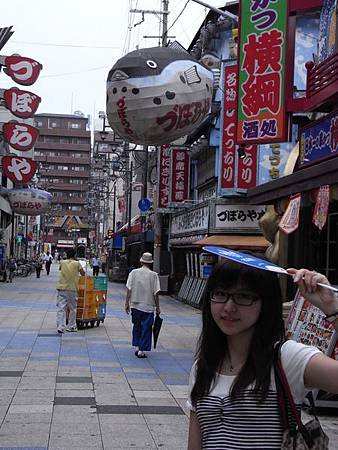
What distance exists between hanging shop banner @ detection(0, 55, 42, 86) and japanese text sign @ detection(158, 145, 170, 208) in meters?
6.19

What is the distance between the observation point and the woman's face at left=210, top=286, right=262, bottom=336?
239 centimetres

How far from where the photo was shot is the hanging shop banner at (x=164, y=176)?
89.9 ft

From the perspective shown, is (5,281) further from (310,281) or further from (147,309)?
(310,281)

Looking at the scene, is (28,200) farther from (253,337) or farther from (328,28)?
(253,337)

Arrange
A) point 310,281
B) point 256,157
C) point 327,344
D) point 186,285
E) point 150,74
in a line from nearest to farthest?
point 310,281, point 327,344, point 150,74, point 256,157, point 186,285

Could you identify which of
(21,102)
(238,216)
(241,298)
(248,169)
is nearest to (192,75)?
(241,298)

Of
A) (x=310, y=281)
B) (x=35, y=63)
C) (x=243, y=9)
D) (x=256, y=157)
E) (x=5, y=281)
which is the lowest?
(x=5, y=281)

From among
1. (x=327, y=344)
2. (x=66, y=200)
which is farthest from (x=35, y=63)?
(x=66, y=200)

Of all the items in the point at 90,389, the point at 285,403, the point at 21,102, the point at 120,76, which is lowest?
the point at 90,389

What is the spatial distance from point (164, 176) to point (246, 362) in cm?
2521

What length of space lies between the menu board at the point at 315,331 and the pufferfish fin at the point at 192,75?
3.76 metres

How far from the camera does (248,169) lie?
747 inches

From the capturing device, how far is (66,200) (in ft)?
435

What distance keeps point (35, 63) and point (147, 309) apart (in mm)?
15438
